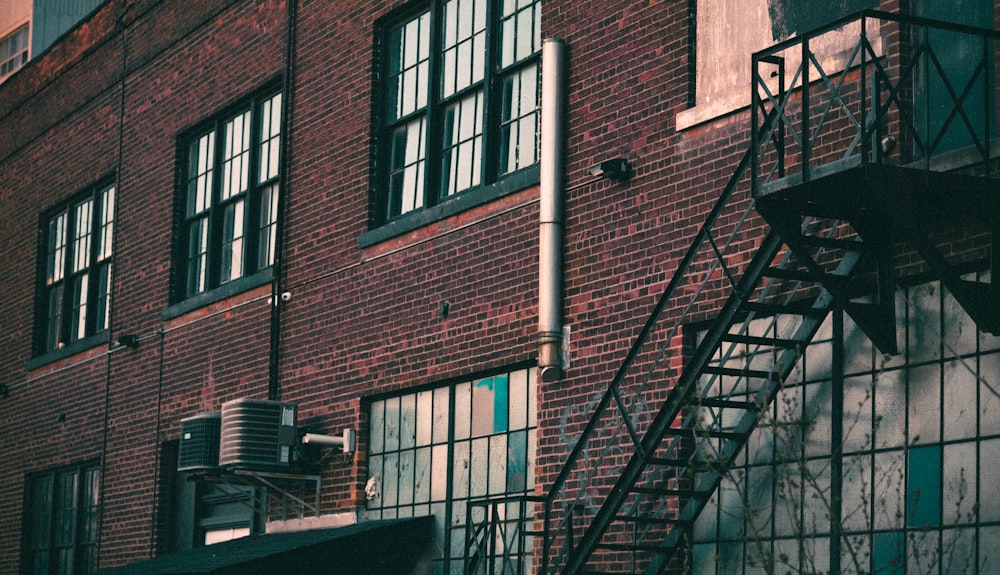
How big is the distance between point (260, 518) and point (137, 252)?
4.75 metres

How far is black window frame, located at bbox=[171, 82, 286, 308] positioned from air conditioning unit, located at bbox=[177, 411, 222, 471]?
1.64 meters

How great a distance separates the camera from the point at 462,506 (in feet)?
46.2

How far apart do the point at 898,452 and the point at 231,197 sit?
1016cm

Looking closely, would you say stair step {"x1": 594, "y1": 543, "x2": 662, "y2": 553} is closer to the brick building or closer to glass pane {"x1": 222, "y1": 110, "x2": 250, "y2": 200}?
the brick building

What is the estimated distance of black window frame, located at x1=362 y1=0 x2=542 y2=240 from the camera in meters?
13.9

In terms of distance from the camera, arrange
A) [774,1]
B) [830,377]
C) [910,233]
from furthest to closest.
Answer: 1. [774,1]
2. [830,377]
3. [910,233]

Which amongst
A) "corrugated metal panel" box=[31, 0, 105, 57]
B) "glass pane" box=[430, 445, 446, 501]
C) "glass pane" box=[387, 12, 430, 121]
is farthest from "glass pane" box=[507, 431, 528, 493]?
"corrugated metal panel" box=[31, 0, 105, 57]

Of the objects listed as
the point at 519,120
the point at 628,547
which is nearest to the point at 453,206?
the point at 519,120

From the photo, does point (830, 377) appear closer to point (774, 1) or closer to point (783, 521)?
point (783, 521)

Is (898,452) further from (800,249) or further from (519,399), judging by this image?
(519,399)

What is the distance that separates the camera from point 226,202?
1833 centimetres

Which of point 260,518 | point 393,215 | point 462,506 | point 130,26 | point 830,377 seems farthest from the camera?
point 130,26

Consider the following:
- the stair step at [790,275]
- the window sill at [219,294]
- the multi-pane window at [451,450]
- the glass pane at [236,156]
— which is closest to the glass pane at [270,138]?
the glass pane at [236,156]

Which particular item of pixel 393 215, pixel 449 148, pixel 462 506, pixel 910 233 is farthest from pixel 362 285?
pixel 910 233
